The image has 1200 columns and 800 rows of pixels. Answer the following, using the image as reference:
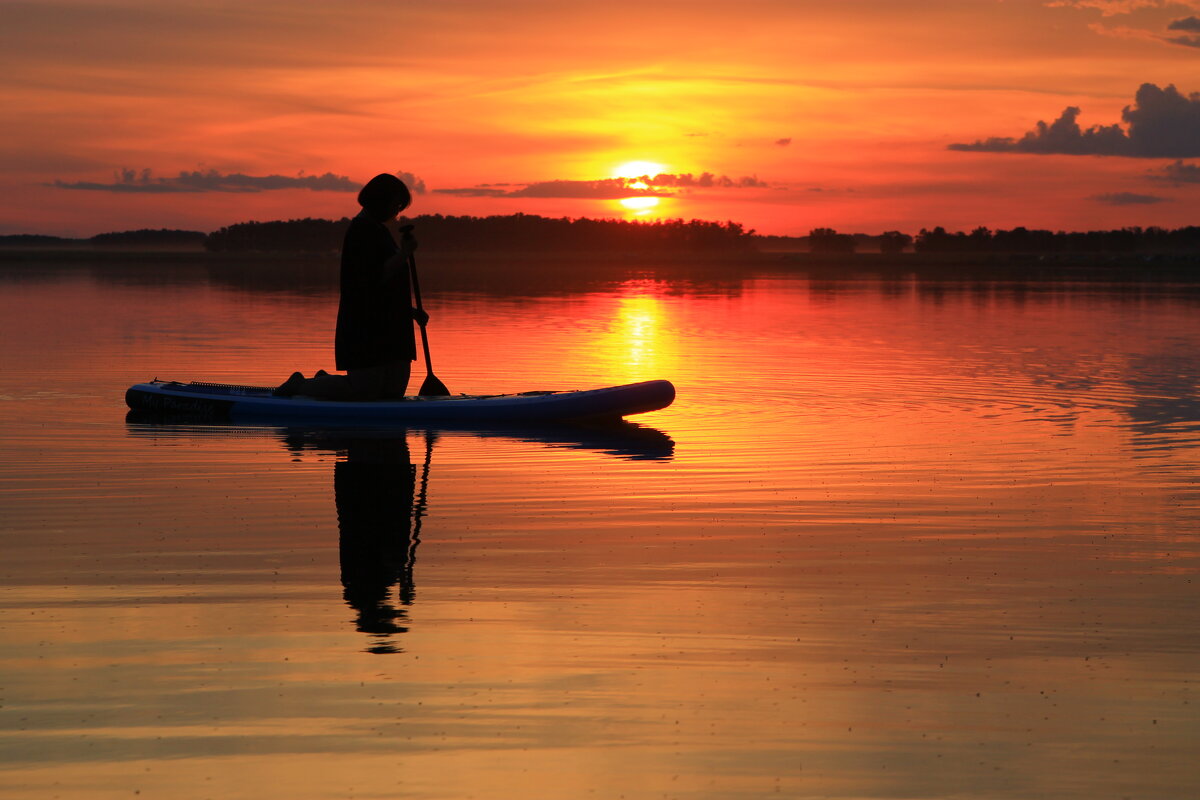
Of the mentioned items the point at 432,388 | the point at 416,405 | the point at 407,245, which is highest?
the point at 407,245

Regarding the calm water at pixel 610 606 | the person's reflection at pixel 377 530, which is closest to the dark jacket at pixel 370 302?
the calm water at pixel 610 606

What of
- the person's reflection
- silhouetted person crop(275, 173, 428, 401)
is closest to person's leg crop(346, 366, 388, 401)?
silhouetted person crop(275, 173, 428, 401)

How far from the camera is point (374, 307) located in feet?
43.9

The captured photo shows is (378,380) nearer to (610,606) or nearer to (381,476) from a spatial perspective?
(381,476)

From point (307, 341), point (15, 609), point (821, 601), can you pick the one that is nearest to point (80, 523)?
point (15, 609)

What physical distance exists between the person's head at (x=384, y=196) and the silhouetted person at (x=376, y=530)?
7.30 ft

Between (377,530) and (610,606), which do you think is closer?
(610,606)

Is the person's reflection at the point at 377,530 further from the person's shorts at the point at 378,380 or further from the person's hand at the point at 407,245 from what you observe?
the person's hand at the point at 407,245

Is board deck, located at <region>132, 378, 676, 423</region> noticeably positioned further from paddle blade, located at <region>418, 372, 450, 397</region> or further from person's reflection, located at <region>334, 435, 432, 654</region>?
person's reflection, located at <region>334, 435, 432, 654</region>

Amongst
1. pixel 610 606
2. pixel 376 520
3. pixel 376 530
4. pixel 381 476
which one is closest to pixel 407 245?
pixel 381 476

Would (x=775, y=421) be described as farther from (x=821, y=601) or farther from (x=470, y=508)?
(x=821, y=601)

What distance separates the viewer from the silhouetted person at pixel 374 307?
13.2m

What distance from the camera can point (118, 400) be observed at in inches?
623

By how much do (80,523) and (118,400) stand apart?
7.69 m
